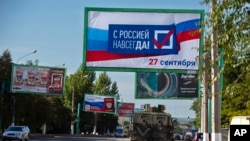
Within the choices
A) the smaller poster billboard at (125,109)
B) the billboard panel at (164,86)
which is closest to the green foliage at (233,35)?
the billboard panel at (164,86)

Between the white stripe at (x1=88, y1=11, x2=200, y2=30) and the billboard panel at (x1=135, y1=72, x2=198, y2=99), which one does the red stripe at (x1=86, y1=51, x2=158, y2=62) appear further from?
the billboard panel at (x1=135, y1=72, x2=198, y2=99)

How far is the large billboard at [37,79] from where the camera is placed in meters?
57.2

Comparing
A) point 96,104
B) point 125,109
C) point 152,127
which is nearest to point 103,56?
point 152,127

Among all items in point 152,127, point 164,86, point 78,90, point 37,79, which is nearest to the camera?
point 152,127

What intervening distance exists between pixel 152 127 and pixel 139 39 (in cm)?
1150

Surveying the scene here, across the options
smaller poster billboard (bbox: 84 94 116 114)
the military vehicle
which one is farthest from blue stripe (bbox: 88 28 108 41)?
smaller poster billboard (bbox: 84 94 116 114)

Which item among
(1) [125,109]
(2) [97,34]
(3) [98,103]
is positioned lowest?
(1) [125,109]

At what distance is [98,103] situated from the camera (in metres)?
85.9

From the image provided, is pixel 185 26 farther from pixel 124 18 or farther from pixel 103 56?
pixel 103 56

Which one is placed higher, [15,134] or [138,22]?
[138,22]

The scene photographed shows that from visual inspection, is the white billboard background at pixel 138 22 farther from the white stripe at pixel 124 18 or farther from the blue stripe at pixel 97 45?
the blue stripe at pixel 97 45

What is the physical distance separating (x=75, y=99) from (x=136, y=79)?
182ft

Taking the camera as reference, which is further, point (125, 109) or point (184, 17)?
point (125, 109)

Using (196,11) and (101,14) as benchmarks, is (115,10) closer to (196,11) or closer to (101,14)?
(101,14)
